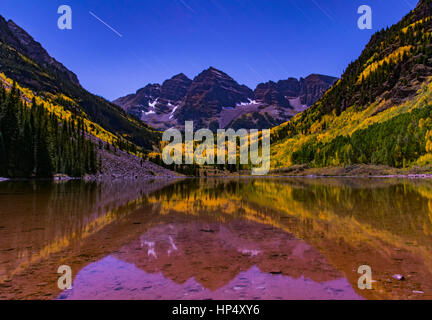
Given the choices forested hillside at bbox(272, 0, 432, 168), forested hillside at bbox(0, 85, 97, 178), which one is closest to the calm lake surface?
forested hillside at bbox(0, 85, 97, 178)

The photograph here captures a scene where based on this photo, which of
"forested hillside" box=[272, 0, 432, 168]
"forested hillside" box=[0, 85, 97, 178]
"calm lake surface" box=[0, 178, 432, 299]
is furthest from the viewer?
"forested hillside" box=[272, 0, 432, 168]

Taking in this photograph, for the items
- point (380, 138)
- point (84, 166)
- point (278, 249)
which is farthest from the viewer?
point (380, 138)

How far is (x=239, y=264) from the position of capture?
33.1 feet

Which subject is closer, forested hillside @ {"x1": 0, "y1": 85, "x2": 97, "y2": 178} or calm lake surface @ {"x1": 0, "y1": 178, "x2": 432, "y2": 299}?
calm lake surface @ {"x1": 0, "y1": 178, "x2": 432, "y2": 299}

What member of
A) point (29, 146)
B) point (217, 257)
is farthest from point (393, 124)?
point (217, 257)

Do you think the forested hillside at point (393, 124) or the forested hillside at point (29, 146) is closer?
Result: the forested hillside at point (29, 146)

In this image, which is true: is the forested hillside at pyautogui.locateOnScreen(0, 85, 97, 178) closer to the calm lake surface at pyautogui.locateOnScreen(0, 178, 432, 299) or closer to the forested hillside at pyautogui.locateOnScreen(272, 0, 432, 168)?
the calm lake surface at pyautogui.locateOnScreen(0, 178, 432, 299)

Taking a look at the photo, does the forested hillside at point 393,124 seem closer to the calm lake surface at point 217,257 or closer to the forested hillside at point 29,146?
the calm lake surface at point 217,257

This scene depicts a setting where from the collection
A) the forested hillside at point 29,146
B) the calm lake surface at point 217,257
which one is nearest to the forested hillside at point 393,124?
the calm lake surface at point 217,257

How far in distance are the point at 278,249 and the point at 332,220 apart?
25.5 ft

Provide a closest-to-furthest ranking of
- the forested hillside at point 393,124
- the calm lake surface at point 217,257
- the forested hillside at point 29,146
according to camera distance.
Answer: the calm lake surface at point 217,257, the forested hillside at point 29,146, the forested hillside at point 393,124
